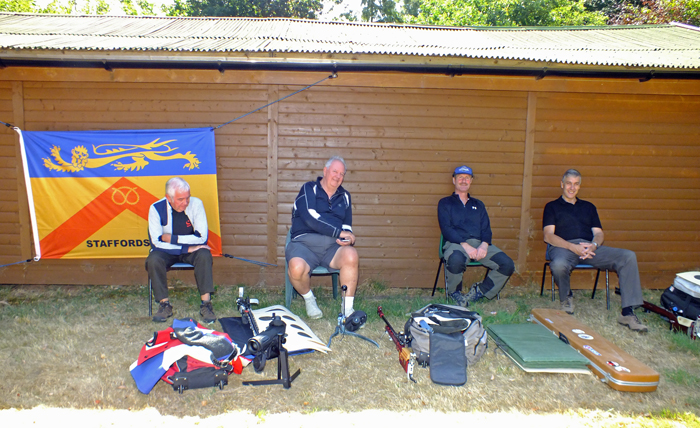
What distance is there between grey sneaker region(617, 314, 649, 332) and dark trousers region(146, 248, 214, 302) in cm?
382

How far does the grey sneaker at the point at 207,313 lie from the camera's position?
3.72 metres

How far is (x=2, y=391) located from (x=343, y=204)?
2.87 metres

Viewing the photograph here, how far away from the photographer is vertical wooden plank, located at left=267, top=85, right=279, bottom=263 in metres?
4.65

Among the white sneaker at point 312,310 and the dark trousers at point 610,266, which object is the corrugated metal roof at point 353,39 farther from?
the white sneaker at point 312,310

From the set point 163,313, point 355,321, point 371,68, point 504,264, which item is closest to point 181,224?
point 163,313

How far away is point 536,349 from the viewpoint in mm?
3053

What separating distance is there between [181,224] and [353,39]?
2925mm

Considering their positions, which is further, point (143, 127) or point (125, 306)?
point (143, 127)

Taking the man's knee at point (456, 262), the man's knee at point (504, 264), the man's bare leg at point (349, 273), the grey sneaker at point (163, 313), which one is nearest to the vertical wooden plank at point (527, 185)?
the man's knee at point (504, 264)

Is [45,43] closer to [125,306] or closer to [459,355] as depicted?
[125,306]

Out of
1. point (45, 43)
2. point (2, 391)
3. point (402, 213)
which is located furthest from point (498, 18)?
point (2, 391)

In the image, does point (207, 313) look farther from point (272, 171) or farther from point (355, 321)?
point (272, 171)

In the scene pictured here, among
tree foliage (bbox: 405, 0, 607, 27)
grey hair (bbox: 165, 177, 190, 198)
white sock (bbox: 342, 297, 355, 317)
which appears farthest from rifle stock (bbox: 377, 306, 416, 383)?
tree foliage (bbox: 405, 0, 607, 27)

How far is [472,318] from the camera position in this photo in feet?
10.5
